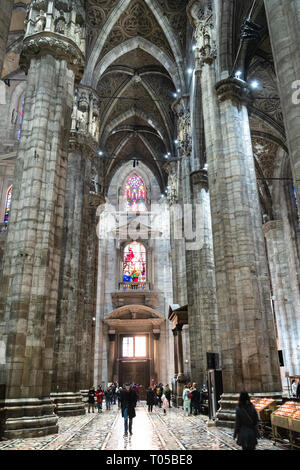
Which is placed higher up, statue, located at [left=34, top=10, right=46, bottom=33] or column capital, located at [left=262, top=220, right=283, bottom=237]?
statue, located at [left=34, top=10, right=46, bottom=33]

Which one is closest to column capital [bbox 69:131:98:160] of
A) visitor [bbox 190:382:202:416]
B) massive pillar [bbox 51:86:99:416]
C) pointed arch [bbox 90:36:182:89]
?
massive pillar [bbox 51:86:99:416]

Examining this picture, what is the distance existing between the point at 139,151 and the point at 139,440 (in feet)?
90.1

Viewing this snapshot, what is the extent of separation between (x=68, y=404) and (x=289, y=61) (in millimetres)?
13422

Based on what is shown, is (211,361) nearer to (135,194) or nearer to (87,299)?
(87,299)

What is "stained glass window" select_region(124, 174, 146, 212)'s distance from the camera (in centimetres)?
3253

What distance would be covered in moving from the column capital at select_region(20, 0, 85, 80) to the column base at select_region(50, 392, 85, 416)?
11.8 m

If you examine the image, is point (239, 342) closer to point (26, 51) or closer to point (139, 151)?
point (26, 51)

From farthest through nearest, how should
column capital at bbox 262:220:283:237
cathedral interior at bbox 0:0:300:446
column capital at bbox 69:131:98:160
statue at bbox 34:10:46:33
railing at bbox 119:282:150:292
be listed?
railing at bbox 119:282:150:292, column capital at bbox 262:220:283:237, column capital at bbox 69:131:98:160, statue at bbox 34:10:46:33, cathedral interior at bbox 0:0:300:446

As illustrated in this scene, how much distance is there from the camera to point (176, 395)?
19.0 metres

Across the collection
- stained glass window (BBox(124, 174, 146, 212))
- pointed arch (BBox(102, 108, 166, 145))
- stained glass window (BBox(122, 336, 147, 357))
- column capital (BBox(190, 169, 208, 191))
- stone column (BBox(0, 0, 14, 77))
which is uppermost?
pointed arch (BBox(102, 108, 166, 145))

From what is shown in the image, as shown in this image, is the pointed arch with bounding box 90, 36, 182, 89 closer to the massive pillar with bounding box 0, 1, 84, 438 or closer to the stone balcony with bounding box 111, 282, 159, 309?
the massive pillar with bounding box 0, 1, 84, 438

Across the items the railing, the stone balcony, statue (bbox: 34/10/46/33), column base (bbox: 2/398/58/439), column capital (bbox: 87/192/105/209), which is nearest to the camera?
column base (bbox: 2/398/58/439)

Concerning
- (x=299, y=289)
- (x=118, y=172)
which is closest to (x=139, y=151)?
(x=118, y=172)

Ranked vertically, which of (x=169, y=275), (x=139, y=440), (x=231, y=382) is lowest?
(x=139, y=440)
